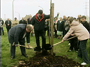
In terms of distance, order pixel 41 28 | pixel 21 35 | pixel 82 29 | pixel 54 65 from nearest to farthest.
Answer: pixel 54 65 → pixel 82 29 → pixel 21 35 → pixel 41 28

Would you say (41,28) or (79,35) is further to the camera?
(41,28)

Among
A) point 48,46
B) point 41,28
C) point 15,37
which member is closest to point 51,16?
point 41,28

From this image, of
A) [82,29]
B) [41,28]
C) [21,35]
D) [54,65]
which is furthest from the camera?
[41,28]

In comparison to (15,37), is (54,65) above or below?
below

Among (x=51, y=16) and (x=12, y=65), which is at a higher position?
(x=51, y=16)

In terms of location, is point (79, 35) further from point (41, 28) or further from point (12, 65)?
point (12, 65)

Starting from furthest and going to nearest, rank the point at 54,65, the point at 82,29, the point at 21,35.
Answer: the point at 21,35
the point at 82,29
the point at 54,65

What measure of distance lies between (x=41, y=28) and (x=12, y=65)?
2.32 metres

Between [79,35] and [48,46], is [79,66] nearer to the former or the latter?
[79,35]

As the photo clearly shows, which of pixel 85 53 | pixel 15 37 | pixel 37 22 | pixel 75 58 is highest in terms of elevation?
pixel 37 22

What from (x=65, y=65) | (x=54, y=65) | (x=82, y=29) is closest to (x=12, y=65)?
(x=54, y=65)

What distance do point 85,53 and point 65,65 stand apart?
3.45 feet

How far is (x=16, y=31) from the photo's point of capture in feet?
20.7

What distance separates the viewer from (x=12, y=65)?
5957mm
